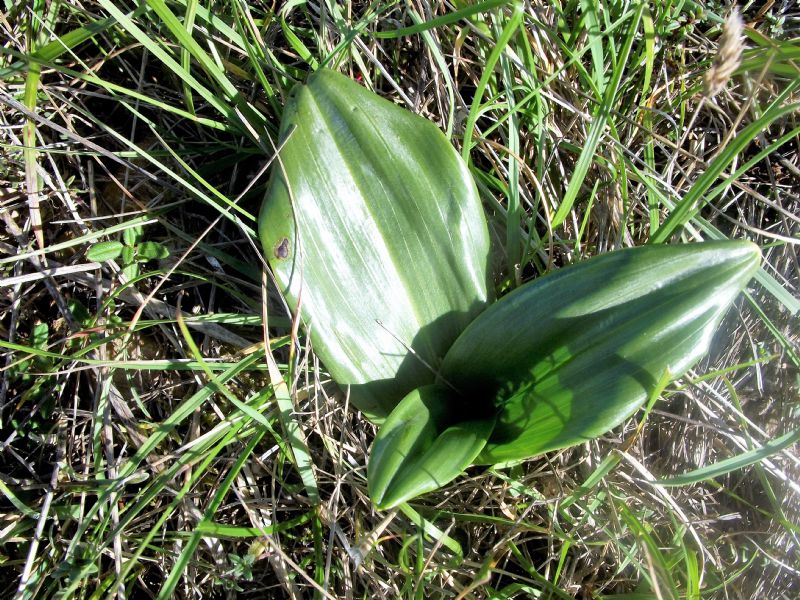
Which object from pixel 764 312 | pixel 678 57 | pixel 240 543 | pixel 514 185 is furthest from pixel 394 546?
pixel 678 57

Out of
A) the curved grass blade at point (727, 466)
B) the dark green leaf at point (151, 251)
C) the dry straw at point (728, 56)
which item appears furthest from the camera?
the dark green leaf at point (151, 251)

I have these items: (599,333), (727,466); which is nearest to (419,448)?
(599,333)

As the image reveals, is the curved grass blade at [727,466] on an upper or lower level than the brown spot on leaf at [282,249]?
lower

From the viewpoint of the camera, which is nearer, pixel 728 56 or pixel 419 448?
pixel 728 56

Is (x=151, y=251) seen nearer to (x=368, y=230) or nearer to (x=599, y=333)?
(x=368, y=230)

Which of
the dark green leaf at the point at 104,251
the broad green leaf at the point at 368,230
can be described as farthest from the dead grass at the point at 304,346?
the broad green leaf at the point at 368,230

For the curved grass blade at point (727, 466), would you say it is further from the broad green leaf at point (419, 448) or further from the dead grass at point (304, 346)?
the broad green leaf at point (419, 448)

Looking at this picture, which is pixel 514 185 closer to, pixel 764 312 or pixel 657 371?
Result: pixel 657 371
